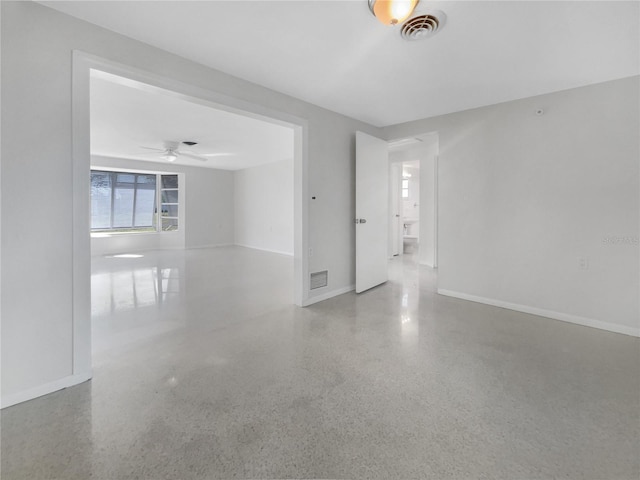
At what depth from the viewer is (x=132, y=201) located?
8.21 meters

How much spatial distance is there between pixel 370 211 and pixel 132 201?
23.6 feet

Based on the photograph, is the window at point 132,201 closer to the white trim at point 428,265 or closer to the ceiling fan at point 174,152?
the ceiling fan at point 174,152

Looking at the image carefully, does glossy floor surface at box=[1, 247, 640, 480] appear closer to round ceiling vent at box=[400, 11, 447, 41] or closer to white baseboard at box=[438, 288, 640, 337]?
white baseboard at box=[438, 288, 640, 337]

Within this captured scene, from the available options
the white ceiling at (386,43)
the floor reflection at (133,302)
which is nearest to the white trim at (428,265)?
the white ceiling at (386,43)

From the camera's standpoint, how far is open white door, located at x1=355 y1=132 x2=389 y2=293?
13.1 feet

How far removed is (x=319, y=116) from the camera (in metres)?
3.56

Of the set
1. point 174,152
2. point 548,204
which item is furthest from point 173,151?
point 548,204

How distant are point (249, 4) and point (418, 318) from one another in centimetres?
298

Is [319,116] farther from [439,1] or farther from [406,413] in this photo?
[406,413]

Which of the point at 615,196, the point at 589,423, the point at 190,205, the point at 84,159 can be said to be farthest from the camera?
the point at 190,205

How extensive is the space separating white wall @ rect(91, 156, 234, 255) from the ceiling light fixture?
291 inches

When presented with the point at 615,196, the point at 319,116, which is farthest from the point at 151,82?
the point at 615,196

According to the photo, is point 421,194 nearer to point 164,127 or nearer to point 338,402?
point 164,127

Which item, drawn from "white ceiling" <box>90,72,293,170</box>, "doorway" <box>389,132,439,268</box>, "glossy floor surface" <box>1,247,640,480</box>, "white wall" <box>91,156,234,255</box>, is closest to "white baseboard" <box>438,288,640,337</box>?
"glossy floor surface" <box>1,247,640,480</box>
